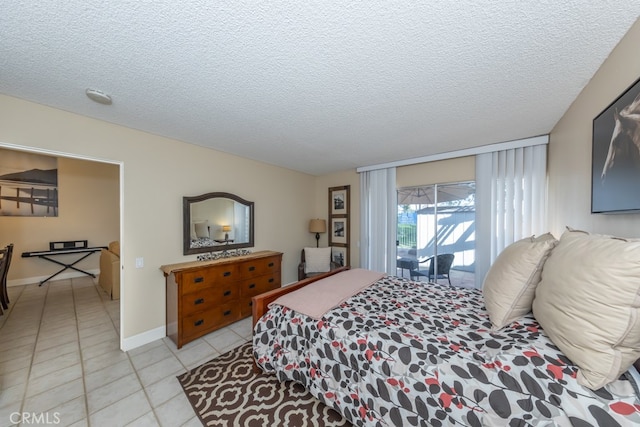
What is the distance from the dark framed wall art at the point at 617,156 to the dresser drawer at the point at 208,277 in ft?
A: 11.2

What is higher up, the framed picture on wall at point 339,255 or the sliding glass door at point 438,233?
the sliding glass door at point 438,233

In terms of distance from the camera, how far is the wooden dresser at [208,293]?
244 centimetres

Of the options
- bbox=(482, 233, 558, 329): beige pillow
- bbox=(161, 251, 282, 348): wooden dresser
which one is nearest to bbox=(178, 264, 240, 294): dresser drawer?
bbox=(161, 251, 282, 348): wooden dresser

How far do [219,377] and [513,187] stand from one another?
4.01 meters

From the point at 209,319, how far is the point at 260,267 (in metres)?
0.92

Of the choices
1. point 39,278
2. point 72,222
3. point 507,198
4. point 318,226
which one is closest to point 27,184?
point 72,222

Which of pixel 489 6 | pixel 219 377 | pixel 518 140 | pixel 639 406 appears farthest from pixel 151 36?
pixel 518 140

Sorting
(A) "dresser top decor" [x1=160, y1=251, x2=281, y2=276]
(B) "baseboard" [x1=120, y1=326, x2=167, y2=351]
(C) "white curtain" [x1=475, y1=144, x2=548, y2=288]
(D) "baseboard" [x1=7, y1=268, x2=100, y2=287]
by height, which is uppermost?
(C) "white curtain" [x1=475, y1=144, x2=548, y2=288]

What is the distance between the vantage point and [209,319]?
8.74ft

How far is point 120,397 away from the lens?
1.76m

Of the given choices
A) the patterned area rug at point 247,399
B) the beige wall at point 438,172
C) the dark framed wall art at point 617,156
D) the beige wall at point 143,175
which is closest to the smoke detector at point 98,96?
the beige wall at point 143,175

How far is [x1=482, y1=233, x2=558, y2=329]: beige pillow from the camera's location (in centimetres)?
133

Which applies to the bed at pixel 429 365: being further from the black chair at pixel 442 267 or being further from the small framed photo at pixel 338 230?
the small framed photo at pixel 338 230

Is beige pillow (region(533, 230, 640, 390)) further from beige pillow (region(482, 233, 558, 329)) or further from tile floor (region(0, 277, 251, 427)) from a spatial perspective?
tile floor (region(0, 277, 251, 427))
